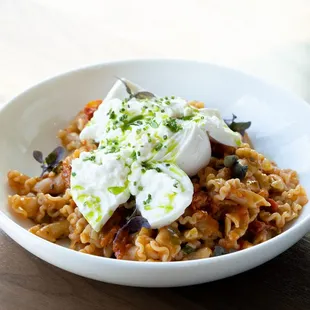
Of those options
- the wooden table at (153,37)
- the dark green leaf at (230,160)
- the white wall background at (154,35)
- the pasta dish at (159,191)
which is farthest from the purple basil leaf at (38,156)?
the dark green leaf at (230,160)

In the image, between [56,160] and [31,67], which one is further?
[31,67]

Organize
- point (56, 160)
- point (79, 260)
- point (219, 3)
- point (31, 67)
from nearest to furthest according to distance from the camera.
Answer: point (79, 260)
point (56, 160)
point (31, 67)
point (219, 3)

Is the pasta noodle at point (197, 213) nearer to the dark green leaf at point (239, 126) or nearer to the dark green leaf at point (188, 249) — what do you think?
the dark green leaf at point (188, 249)

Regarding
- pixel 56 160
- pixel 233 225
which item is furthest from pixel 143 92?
pixel 233 225

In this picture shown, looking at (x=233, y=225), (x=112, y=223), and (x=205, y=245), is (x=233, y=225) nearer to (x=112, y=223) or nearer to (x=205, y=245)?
(x=205, y=245)

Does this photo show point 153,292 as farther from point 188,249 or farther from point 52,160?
point 52,160

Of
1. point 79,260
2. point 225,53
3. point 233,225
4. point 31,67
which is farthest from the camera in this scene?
point 225,53

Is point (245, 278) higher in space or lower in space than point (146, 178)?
lower

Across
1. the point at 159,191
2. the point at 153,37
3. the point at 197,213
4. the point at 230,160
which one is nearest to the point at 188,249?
the point at 197,213
